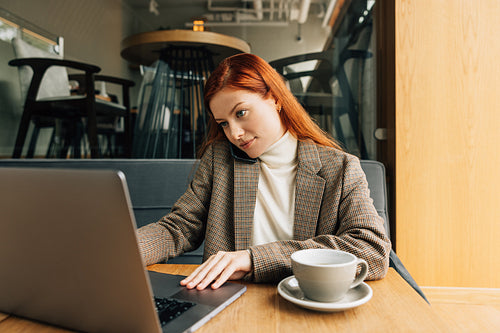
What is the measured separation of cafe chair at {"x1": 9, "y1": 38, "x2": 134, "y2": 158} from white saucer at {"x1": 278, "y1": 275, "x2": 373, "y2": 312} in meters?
1.65

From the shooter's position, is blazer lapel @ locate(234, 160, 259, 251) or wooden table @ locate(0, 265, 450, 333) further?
blazer lapel @ locate(234, 160, 259, 251)

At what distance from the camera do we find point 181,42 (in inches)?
78.7

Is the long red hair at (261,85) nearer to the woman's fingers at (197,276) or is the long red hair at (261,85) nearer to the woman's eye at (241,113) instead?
the woman's eye at (241,113)

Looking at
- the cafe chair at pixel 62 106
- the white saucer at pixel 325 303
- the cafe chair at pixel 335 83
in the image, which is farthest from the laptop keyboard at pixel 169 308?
the cafe chair at pixel 62 106

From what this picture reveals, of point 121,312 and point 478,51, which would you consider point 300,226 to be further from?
point 478,51

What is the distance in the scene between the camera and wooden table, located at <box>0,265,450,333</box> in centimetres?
47

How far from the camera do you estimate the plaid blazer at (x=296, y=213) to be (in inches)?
29.2

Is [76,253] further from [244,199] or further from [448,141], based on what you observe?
[448,141]

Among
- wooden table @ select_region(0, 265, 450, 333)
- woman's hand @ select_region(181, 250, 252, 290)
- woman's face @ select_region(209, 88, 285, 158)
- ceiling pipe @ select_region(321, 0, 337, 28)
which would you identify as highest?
ceiling pipe @ select_region(321, 0, 337, 28)

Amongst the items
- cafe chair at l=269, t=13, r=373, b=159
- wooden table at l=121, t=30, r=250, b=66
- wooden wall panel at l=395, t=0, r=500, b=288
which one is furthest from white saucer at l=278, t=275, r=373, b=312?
wooden table at l=121, t=30, r=250, b=66

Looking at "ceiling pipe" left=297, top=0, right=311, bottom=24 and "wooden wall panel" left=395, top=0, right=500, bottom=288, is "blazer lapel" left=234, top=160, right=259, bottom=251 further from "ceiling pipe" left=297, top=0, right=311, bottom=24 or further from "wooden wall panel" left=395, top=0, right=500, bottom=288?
"ceiling pipe" left=297, top=0, right=311, bottom=24

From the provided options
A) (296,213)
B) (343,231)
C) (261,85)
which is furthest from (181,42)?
(343,231)

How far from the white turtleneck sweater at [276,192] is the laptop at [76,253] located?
54 cm

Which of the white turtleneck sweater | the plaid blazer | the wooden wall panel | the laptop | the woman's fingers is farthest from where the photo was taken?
the wooden wall panel
